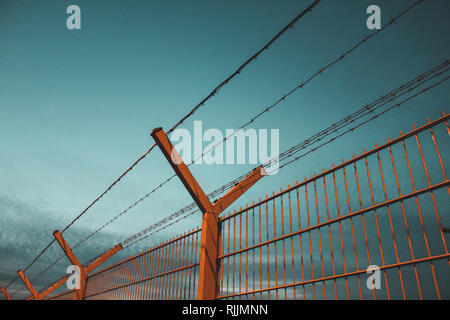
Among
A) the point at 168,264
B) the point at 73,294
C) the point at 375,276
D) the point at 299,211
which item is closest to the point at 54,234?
the point at 73,294

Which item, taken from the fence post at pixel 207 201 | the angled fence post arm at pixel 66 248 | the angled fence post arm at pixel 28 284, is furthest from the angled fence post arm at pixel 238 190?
the angled fence post arm at pixel 28 284

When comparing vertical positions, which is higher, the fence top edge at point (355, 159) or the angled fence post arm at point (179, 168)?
the angled fence post arm at point (179, 168)

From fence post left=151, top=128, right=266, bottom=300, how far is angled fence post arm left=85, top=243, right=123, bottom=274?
5.42m

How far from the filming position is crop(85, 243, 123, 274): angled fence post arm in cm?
1043

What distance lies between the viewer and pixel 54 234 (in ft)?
40.1

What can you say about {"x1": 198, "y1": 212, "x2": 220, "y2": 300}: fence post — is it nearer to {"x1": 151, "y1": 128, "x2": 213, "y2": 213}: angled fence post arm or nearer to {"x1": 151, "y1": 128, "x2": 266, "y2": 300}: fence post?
{"x1": 151, "y1": 128, "x2": 266, "y2": 300}: fence post

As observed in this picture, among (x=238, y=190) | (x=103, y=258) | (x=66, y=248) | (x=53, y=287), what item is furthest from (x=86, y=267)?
(x=238, y=190)

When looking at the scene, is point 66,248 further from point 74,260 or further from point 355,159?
point 355,159

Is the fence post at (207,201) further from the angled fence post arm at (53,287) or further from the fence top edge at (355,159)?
the angled fence post arm at (53,287)

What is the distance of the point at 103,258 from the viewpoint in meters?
10.7

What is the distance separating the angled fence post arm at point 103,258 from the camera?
1043cm

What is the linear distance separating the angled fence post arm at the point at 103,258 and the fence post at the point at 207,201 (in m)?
5.42
